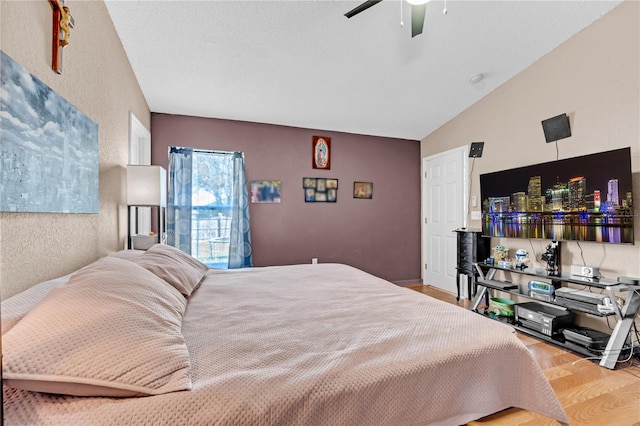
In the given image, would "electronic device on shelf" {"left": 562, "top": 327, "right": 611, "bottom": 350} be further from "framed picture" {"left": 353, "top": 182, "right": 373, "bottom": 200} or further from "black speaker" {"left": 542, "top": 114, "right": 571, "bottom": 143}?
"framed picture" {"left": 353, "top": 182, "right": 373, "bottom": 200}

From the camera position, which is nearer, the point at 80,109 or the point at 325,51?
the point at 80,109

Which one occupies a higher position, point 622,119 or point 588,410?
point 622,119

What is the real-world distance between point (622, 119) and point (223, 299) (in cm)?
345

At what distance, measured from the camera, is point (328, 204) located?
4703 mm

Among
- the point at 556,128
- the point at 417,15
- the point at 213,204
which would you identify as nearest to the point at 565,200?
the point at 556,128

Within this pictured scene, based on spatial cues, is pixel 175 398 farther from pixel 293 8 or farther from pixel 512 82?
pixel 512 82

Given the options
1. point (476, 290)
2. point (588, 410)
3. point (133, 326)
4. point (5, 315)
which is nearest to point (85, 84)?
point (5, 315)

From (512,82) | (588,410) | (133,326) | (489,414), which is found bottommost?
(588,410)

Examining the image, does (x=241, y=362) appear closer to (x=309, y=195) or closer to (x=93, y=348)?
(x=93, y=348)

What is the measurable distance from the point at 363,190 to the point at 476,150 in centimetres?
166

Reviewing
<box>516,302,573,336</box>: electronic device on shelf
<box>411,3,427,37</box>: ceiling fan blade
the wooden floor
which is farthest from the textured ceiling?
the wooden floor

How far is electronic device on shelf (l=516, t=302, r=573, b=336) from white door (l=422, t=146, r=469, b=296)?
48.7 inches

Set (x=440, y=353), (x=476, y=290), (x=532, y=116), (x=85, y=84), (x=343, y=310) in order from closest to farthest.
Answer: (x=440, y=353), (x=343, y=310), (x=85, y=84), (x=532, y=116), (x=476, y=290)

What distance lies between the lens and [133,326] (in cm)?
100
